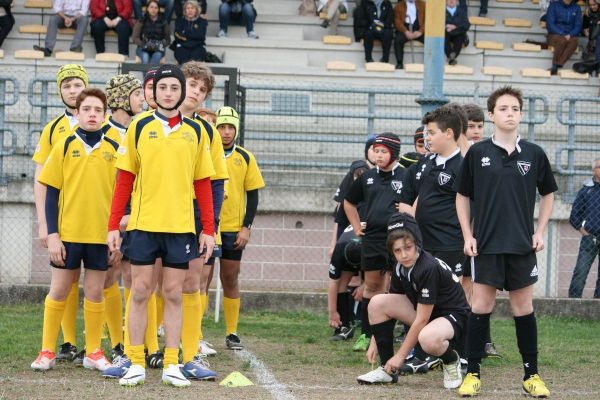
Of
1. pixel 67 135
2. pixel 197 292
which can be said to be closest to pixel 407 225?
pixel 197 292

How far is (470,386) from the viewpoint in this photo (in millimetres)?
7340

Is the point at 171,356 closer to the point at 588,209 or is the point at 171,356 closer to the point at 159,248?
the point at 159,248

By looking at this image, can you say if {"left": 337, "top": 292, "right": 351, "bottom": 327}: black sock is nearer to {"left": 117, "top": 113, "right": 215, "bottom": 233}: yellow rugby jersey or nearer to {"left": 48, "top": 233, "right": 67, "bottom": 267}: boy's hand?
{"left": 48, "top": 233, "right": 67, "bottom": 267}: boy's hand

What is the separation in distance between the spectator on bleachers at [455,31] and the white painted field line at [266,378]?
35.7 ft

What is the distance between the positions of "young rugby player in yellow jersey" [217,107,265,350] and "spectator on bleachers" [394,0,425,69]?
9.76m

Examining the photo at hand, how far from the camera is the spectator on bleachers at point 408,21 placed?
1917 cm

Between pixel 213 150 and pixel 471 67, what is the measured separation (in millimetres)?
12234

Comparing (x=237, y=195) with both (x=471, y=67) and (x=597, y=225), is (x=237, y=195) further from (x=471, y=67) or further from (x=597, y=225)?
(x=471, y=67)

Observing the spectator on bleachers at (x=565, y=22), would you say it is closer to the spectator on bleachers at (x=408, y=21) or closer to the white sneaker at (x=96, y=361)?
the spectator on bleachers at (x=408, y=21)

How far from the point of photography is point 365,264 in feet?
32.2

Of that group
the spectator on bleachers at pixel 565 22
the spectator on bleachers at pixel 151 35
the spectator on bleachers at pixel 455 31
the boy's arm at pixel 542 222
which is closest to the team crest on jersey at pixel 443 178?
the boy's arm at pixel 542 222

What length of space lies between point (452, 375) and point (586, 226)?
656 centimetres

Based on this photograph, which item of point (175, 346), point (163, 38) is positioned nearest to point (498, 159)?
point (175, 346)

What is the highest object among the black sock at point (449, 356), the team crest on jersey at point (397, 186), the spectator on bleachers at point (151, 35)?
the spectator on bleachers at point (151, 35)
